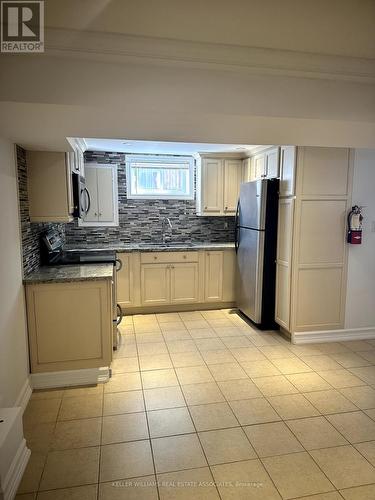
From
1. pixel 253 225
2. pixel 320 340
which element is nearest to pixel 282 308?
pixel 320 340

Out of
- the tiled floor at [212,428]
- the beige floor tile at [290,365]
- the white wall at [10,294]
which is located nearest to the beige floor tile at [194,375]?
the tiled floor at [212,428]

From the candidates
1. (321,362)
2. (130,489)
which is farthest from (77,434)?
(321,362)

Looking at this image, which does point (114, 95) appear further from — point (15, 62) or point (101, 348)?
point (101, 348)

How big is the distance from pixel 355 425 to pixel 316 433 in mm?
304

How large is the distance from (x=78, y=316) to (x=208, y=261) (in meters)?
2.20

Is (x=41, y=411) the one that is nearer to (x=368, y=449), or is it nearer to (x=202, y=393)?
(x=202, y=393)

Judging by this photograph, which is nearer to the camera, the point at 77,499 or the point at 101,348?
the point at 77,499

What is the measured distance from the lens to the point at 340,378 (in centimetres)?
277

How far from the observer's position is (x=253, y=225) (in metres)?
3.80

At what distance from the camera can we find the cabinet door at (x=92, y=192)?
4.51 metres

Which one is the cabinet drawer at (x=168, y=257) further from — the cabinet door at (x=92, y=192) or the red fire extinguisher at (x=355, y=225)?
the red fire extinguisher at (x=355, y=225)

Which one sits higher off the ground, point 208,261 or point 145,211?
point 145,211

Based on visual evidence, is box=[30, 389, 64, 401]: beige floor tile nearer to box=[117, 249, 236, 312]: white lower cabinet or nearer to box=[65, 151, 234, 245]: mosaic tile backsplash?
box=[117, 249, 236, 312]: white lower cabinet

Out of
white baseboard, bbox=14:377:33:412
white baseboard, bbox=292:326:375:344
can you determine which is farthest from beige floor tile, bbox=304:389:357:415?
white baseboard, bbox=14:377:33:412
